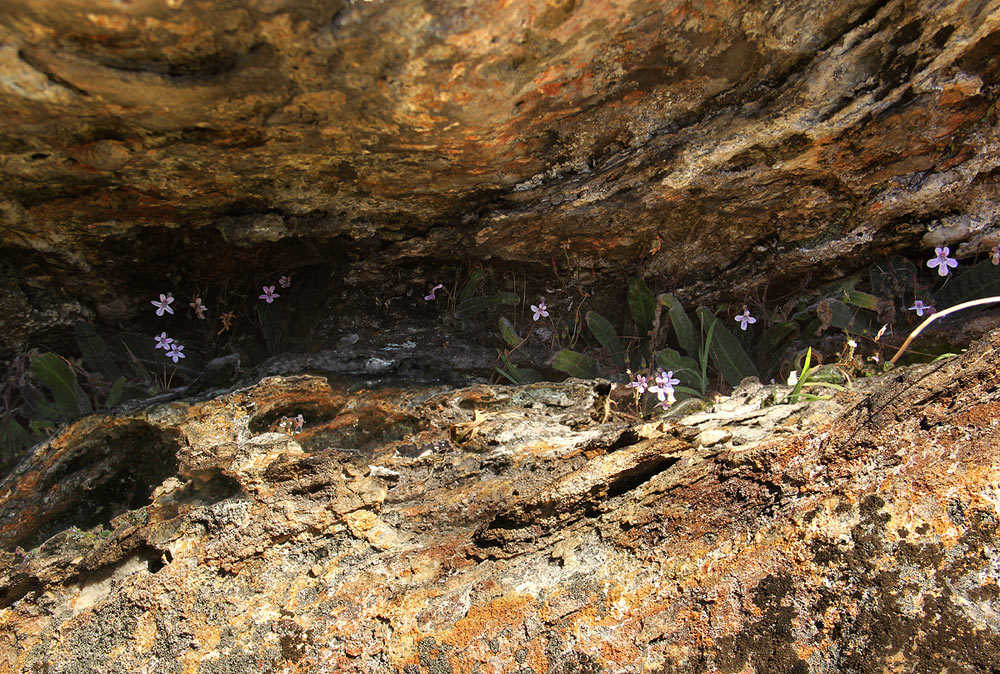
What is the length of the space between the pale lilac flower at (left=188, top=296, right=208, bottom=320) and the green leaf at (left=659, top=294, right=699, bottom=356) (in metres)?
2.04

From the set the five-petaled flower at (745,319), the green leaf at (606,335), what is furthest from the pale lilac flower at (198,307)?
the five-petaled flower at (745,319)

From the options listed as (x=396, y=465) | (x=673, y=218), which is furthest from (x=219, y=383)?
(x=673, y=218)

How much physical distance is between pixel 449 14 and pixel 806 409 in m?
1.47

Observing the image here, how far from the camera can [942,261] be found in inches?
108

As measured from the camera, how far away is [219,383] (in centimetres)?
267

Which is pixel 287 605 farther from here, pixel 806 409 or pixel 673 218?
pixel 673 218

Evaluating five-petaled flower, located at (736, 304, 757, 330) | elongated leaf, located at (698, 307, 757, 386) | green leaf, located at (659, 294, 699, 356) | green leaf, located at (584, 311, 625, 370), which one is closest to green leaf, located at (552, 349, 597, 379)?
green leaf, located at (584, 311, 625, 370)

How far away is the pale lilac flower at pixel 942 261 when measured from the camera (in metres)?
2.75

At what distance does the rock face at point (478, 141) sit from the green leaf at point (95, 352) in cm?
9

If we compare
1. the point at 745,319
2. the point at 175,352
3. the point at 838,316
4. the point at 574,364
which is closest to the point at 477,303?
the point at 574,364

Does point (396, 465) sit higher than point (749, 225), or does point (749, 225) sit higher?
point (749, 225)

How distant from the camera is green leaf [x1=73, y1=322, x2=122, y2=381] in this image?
2.94 m

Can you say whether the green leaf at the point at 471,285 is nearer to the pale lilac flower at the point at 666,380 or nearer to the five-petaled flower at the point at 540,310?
the five-petaled flower at the point at 540,310

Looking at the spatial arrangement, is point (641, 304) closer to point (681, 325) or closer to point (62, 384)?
point (681, 325)
